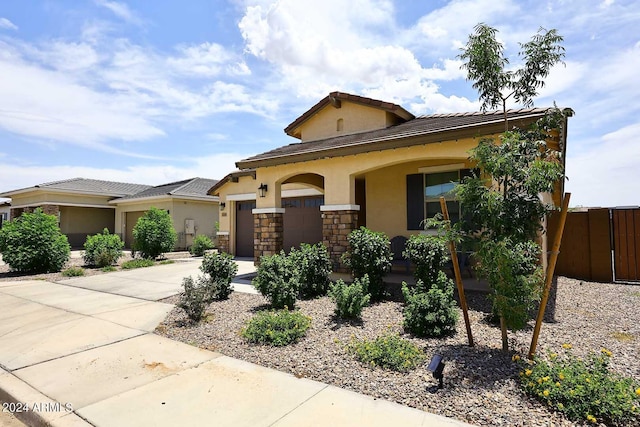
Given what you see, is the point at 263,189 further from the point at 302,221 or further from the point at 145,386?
the point at 145,386

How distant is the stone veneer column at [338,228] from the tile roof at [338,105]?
12.6 ft

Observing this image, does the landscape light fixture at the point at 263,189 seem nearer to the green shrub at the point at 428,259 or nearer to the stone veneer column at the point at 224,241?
the green shrub at the point at 428,259

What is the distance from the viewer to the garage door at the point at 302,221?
1382 cm

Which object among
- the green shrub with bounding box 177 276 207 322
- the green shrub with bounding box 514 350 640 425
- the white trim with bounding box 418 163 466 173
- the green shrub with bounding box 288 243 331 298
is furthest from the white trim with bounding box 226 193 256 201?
the green shrub with bounding box 514 350 640 425

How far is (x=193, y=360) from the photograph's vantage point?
421 centimetres

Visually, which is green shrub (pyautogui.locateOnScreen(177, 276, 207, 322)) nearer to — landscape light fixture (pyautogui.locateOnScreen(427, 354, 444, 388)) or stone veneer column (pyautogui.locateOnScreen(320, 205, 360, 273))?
stone veneer column (pyautogui.locateOnScreen(320, 205, 360, 273))

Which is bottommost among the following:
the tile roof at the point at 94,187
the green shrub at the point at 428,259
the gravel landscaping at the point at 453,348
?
the gravel landscaping at the point at 453,348

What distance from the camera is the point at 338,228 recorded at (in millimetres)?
8453

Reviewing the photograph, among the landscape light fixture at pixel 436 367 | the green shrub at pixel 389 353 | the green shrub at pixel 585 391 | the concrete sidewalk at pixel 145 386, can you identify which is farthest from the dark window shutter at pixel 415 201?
the concrete sidewalk at pixel 145 386

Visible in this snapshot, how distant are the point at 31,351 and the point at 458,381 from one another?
549 cm

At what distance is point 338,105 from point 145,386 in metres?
10.1

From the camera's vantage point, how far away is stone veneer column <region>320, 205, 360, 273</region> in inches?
327

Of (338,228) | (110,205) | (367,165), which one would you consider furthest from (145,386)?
(110,205)

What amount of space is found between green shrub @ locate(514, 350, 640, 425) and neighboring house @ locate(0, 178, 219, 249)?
19981 millimetres
